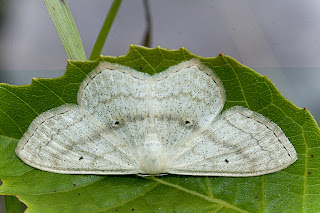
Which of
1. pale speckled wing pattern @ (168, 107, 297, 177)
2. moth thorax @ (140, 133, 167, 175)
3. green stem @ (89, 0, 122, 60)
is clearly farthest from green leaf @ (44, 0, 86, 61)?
pale speckled wing pattern @ (168, 107, 297, 177)

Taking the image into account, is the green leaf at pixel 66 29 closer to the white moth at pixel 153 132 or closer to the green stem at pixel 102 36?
the green stem at pixel 102 36

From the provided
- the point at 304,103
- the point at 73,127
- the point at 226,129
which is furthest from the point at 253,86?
the point at 304,103

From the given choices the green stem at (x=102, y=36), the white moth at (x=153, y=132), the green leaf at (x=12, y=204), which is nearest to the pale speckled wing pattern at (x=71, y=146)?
the white moth at (x=153, y=132)

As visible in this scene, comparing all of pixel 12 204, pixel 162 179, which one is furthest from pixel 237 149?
pixel 12 204

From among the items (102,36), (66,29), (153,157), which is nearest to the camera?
(153,157)

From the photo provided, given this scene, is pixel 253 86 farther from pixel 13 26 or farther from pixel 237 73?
pixel 13 26

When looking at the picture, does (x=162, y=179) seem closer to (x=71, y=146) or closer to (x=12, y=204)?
(x=71, y=146)
